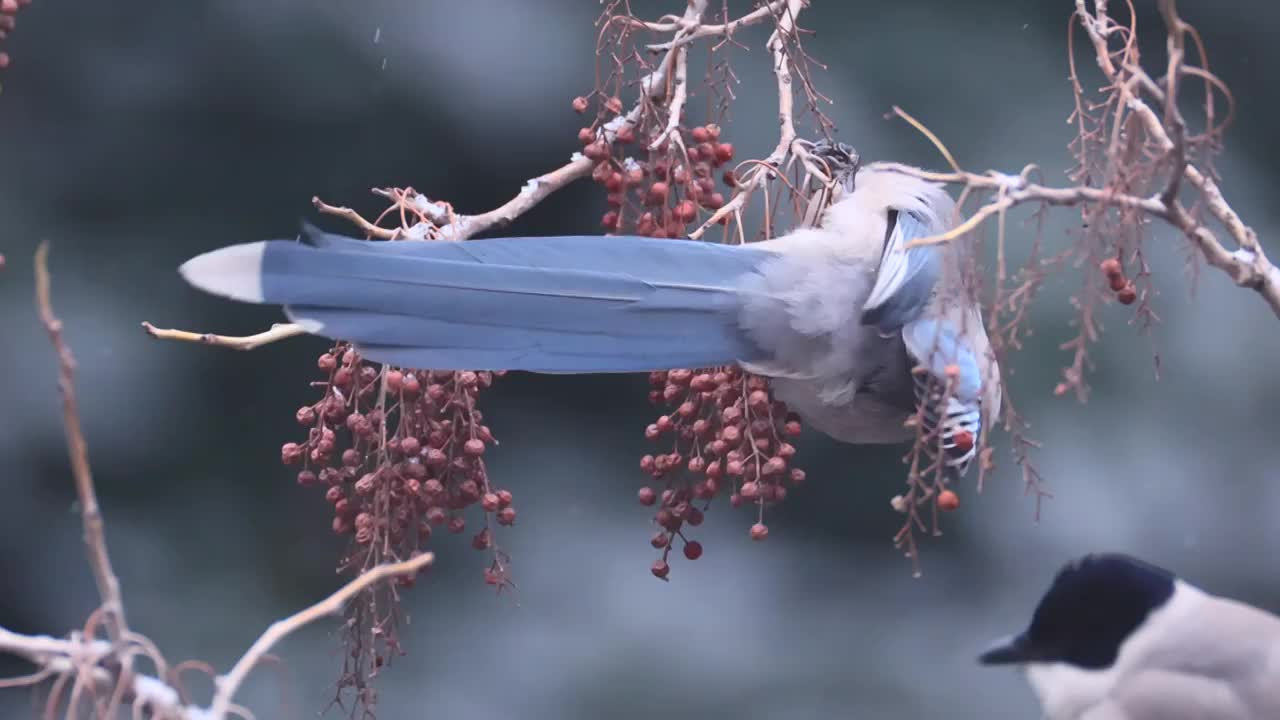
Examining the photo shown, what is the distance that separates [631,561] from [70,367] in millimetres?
1857

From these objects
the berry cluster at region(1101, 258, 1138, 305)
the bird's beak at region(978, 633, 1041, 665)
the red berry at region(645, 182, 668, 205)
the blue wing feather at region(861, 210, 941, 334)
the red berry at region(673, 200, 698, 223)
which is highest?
the red berry at region(645, 182, 668, 205)

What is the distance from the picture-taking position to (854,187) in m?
1.68

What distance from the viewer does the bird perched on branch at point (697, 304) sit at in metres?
1.22

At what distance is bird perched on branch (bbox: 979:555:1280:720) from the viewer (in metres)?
1.06

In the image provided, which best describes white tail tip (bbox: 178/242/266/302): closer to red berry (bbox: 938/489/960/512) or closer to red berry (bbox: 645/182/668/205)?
red berry (bbox: 645/182/668/205)

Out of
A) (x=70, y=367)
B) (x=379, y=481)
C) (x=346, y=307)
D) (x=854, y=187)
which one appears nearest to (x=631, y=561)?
(x=854, y=187)

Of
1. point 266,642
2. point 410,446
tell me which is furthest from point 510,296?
point 266,642

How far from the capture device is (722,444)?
1.39m

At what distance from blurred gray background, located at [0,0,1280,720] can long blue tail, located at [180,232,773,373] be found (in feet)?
3.50

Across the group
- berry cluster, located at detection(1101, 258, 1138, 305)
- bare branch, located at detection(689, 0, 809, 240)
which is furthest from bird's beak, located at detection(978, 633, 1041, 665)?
bare branch, located at detection(689, 0, 809, 240)

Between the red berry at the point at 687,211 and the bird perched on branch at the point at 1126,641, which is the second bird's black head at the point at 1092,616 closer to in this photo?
the bird perched on branch at the point at 1126,641

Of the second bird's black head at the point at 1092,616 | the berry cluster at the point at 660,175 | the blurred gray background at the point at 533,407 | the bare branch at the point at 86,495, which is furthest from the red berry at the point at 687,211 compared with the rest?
the blurred gray background at the point at 533,407

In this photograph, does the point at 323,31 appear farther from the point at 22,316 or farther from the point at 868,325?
the point at 868,325

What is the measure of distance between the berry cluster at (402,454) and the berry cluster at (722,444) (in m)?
0.18
